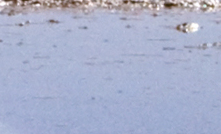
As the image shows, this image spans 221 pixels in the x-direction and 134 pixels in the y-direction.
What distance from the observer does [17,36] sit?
806 centimetres

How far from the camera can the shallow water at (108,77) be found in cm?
520

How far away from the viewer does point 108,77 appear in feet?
20.9

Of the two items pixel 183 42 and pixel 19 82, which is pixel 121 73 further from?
pixel 183 42

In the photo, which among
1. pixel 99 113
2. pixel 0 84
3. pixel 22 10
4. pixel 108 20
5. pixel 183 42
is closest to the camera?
pixel 99 113

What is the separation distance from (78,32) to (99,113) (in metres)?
3.18

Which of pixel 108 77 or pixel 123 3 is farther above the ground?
pixel 108 77

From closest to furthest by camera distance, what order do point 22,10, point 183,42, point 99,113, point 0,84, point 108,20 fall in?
1. point 99,113
2. point 0,84
3. point 183,42
4. point 108,20
5. point 22,10

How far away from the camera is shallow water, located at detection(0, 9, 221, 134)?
5.20 meters

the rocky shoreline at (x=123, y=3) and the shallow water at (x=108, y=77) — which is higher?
the shallow water at (x=108, y=77)

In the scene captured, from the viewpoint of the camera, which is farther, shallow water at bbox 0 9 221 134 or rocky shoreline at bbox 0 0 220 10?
rocky shoreline at bbox 0 0 220 10

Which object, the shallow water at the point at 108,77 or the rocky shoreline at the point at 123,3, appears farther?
the rocky shoreline at the point at 123,3

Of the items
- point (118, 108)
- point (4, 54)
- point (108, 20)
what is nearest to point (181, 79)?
point (118, 108)

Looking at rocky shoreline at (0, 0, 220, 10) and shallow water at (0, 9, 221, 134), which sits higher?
shallow water at (0, 9, 221, 134)

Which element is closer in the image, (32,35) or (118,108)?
(118,108)
